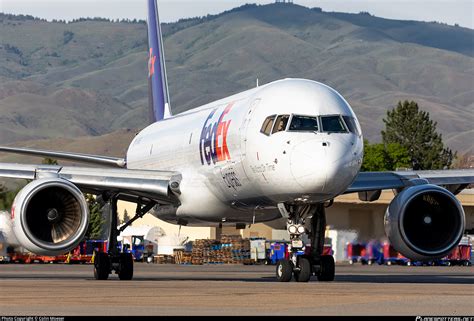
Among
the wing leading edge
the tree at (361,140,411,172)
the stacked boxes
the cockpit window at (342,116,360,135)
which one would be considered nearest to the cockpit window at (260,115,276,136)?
the cockpit window at (342,116,360,135)

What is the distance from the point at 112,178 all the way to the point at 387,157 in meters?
110

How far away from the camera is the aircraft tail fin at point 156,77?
47594mm

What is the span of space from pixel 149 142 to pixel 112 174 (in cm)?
771

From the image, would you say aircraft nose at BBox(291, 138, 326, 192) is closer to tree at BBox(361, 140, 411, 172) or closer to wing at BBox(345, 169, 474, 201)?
wing at BBox(345, 169, 474, 201)

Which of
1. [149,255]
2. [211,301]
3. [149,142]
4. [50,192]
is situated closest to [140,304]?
[211,301]

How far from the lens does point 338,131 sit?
29.2 metres

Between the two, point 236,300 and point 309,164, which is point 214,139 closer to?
point 309,164

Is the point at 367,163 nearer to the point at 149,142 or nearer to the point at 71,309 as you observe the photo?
the point at 149,142

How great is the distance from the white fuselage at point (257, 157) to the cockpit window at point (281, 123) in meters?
0.13

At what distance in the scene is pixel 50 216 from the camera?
31.8m

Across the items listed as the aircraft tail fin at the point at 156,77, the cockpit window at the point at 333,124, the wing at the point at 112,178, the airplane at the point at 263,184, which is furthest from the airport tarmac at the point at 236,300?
the aircraft tail fin at the point at 156,77

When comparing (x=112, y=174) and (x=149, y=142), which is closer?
(x=112, y=174)

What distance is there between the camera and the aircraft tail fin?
156 ft

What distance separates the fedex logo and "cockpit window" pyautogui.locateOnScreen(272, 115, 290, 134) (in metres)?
2.88
